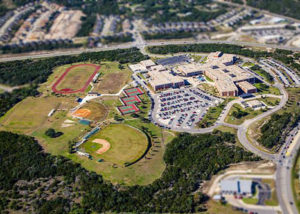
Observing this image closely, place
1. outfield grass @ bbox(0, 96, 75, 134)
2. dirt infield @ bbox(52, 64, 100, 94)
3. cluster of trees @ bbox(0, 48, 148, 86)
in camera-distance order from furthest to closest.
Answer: cluster of trees @ bbox(0, 48, 148, 86) → dirt infield @ bbox(52, 64, 100, 94) → outfield grass @ bbox(0, 96, 75, 134)

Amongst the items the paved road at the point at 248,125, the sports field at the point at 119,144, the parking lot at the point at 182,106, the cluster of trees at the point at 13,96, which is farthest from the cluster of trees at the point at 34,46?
the sports field at the point at 119,144

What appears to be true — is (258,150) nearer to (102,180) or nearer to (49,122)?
(102,180)

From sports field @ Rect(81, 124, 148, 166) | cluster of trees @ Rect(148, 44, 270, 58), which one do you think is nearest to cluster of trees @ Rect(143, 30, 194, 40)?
cluster of trees @ Rect(148, 44, 270, 58)

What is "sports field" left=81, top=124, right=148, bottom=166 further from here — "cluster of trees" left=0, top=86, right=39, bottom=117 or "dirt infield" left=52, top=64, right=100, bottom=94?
"cluster of trees" left=0, top=86, right=39, bottom=117

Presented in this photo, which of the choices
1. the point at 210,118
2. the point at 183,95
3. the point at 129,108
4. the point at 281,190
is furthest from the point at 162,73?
the point at 281,190

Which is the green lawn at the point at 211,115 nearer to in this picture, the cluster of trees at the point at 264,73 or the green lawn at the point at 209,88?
the green lawn at the point at 209,88

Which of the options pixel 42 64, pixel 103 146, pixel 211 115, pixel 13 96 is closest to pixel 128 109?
pixel 103 146

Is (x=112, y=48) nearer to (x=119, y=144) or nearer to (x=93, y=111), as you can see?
(x=93, y=111)

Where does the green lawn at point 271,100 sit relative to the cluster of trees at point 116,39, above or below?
below
